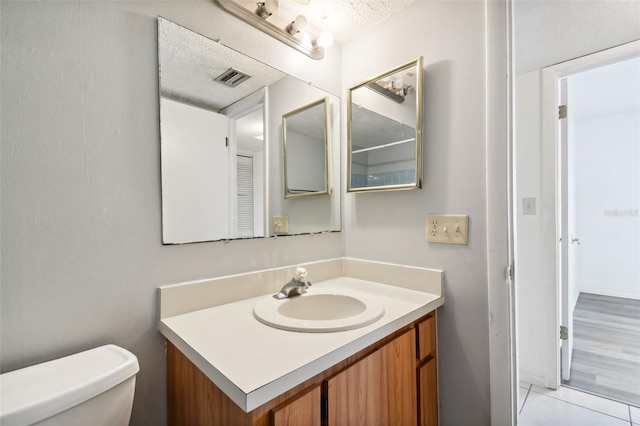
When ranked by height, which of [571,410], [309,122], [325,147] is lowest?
[571,410]

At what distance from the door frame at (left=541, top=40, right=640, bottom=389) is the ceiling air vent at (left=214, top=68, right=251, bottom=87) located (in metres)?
1.79

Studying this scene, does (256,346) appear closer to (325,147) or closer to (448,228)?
(448,228)

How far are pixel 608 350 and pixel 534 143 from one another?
1.74 meters

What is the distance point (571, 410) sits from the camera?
154cm

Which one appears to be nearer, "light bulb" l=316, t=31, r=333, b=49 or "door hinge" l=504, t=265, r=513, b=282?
"door hinge" l=504, t=265, r=513, b=282

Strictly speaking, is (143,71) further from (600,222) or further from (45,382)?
(600,222)

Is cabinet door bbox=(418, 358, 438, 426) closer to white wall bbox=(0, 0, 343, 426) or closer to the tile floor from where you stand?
the tile floor

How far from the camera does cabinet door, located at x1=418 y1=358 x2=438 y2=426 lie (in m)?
1.06

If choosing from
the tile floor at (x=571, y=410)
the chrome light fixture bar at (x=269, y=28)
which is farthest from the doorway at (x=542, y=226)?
the chrome light fixture bar at (x=269, y=28)

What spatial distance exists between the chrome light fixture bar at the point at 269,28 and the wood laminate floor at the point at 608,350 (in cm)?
247

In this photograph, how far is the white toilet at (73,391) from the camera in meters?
0.55

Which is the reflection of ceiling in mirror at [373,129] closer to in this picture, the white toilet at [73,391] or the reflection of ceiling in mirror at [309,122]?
the reflection of ceiling in mirror at [309,122]

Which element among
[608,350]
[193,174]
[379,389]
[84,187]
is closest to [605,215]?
[608,350]

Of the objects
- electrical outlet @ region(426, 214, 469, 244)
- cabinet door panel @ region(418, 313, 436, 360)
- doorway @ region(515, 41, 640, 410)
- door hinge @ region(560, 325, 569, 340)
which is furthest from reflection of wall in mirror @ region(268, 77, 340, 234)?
door hinge @ region(560, 325, 569, 340)
